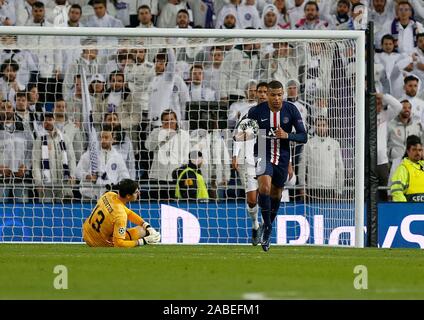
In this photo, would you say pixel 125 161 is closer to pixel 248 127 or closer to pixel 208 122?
pixel 208 122

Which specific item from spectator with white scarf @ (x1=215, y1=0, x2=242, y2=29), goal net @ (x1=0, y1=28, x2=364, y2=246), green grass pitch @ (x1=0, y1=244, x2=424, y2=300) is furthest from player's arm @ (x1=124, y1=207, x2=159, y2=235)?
spectator with white scarf @ (x1=215, y1=0, x2=242, y2=29)

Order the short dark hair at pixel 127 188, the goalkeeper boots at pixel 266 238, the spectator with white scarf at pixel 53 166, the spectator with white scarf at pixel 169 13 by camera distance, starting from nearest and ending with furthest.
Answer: the goalkeeper boots at pixel 266 238 < the short dark hair at pixel 127 188 < the spectator with white scarf at pixel 53 166 < the spectator with white scarf at pixel 169 13

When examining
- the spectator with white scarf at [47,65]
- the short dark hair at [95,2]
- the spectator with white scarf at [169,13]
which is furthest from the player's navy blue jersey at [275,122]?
the short dark hair at [95,2]

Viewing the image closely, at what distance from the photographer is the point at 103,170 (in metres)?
19.6

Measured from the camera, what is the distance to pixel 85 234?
659 inches

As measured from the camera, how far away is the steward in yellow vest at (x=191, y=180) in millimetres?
19547

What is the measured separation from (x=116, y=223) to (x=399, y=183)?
221 inches

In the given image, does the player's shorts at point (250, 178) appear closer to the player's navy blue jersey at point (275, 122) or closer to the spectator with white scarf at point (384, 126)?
the player's navy blue jersey at point (275, 122)

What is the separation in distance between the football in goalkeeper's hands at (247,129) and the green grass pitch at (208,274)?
5.61ft

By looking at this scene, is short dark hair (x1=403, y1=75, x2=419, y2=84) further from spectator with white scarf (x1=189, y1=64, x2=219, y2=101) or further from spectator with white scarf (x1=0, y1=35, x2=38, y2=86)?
spectator with white scarf (x1=0, y1=35, x2=38, y2=86)

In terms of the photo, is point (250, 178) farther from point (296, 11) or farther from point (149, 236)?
point (296, 11)

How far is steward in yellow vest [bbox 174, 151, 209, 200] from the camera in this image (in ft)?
64.1

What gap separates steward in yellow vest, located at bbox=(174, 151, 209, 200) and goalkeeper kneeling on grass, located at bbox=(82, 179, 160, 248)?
2.57 m

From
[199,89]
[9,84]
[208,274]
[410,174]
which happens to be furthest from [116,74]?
[208,274]
